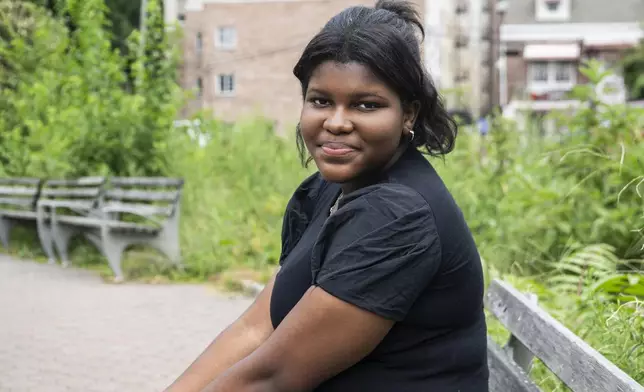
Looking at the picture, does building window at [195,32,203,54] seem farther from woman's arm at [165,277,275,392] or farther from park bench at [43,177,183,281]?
woman's arm at [165,277,275,392]

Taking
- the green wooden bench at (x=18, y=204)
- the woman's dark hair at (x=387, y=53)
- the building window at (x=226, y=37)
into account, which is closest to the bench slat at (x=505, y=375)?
the woman's dark hair at (x=387, y=53)

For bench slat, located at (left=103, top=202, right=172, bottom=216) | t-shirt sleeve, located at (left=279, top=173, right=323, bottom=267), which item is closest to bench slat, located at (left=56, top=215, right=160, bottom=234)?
bench slat, located at (left=103, top=202, right=172, bottom=216)

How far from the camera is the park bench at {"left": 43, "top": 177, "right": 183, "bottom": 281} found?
29.9ft

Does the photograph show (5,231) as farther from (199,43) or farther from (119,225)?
(199,43)

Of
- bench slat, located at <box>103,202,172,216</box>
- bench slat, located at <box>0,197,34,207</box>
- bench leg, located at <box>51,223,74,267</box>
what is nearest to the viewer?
bench slat, located at <box>103,202,172,216</box>

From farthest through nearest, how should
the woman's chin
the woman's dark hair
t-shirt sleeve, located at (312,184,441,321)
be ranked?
1. the woman's chin
2. the woman's dark hair
3. t-shirt sleeve, located at (312,184,441,321)

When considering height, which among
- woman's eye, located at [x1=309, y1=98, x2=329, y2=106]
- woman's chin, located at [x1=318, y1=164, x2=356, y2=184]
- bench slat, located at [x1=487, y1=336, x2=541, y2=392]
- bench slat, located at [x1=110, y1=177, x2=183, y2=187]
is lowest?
bench slat, located at [x1=110, y1=177, x2=183, y2=187]

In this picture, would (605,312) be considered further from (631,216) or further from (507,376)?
(631,216)

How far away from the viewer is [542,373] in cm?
387

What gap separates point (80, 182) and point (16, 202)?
1457mm

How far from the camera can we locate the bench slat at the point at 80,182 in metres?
9.77

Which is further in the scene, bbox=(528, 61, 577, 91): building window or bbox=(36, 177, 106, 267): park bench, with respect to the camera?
bbox=(528, 61, 577, 91): building window

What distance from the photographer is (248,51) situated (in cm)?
3609

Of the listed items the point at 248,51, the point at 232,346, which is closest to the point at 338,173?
the point at 232,346
